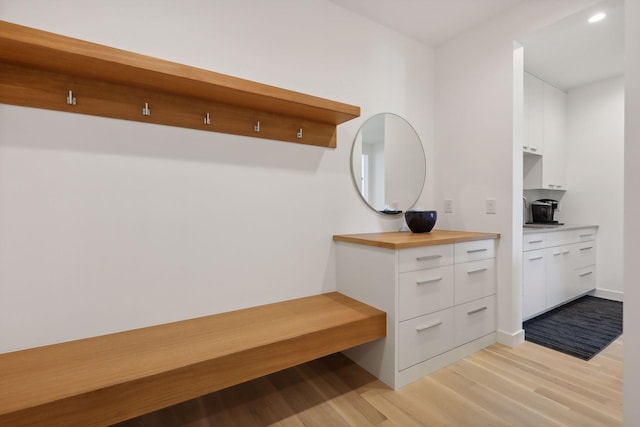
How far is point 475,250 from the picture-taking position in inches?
85.4

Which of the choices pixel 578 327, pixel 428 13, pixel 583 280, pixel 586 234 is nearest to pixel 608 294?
pixel 583 280

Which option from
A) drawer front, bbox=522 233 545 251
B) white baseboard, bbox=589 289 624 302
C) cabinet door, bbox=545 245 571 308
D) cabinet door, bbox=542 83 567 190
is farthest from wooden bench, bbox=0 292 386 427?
white baseboard, bbox=589 289 624 302

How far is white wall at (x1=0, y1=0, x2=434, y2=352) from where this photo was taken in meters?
1.36

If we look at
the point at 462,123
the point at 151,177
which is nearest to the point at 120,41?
the point at 151,177

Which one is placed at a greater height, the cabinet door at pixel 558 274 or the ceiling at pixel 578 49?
the ceiling at pixel 578 49

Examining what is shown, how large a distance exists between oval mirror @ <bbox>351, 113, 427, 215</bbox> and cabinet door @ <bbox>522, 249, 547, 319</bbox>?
3.70ft

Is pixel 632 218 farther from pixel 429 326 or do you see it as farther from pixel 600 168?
pixel 600 168

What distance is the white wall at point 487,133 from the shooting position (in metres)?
2.25

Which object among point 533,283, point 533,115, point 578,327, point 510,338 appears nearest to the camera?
point 510,338

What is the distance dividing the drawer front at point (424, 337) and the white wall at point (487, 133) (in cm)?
65

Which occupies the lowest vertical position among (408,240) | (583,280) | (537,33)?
(583,280)

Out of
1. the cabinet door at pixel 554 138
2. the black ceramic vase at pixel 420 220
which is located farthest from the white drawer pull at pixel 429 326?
the cabinet door at pixel 554 138

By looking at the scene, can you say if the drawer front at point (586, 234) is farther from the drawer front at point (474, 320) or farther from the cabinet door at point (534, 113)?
the drawer front at point (474, 320)

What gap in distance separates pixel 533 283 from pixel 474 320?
3.21 ft
